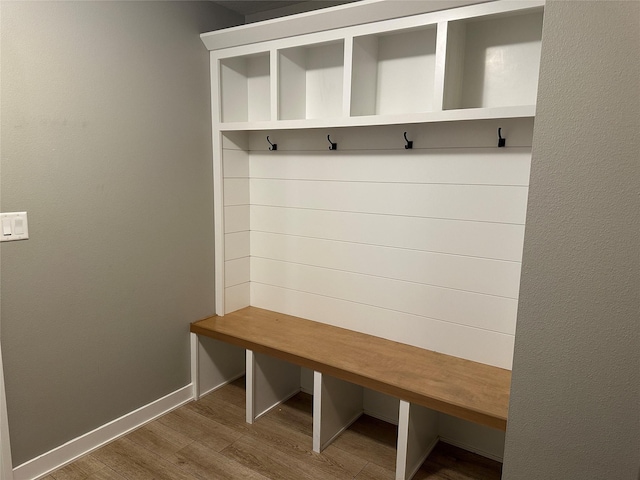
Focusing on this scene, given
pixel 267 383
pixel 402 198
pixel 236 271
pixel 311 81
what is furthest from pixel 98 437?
Answer: pixel 311 81

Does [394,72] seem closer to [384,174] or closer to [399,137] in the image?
[399,137]

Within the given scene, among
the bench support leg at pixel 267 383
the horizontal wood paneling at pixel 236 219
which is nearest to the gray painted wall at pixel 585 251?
the bench support leg at pixel 267 383

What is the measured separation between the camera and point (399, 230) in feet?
7.86

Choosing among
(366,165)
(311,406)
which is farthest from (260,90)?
(311,406)

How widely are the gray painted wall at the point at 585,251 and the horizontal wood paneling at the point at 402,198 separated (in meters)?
0.94

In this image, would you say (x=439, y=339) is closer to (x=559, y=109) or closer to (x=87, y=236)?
(x=559, y=109)

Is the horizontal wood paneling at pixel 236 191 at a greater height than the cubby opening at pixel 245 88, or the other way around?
the cubby opening at pixel 245 88

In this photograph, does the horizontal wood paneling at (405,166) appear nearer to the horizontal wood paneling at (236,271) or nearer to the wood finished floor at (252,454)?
the horizontal wood paneling at (236,271)

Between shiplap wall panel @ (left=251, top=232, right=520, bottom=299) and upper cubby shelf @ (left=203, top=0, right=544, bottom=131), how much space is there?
2.31ft

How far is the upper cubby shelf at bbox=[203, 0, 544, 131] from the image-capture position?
1.95m

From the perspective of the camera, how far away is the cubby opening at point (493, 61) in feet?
6.42

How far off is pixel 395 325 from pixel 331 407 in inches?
22.1

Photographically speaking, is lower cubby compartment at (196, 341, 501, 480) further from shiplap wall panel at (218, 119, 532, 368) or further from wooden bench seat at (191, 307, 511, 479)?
shiplap wall panel at (218, 119, 532, 368)

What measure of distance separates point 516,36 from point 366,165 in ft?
3.01
